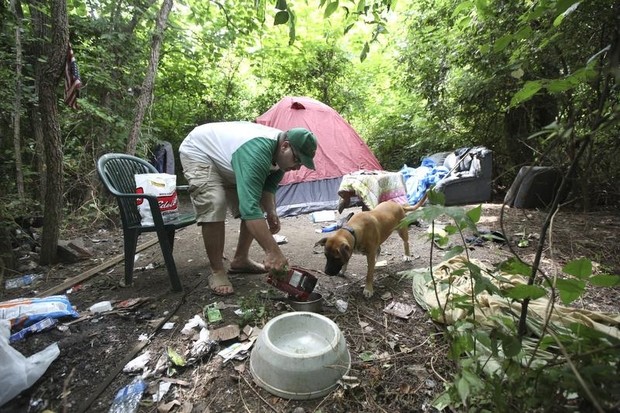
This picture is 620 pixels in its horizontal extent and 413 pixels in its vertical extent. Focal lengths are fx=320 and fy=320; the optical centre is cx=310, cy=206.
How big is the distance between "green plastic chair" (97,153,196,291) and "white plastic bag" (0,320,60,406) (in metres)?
1.13

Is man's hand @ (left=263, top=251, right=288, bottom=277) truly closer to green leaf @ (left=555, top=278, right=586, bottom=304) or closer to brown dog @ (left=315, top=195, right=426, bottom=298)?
brown dog @ (left=315, top=195, right=426, bottom=298)

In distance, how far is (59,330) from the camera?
225 centimetres

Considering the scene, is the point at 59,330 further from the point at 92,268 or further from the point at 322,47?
the point at 322,47

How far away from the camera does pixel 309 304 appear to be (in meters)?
2.41

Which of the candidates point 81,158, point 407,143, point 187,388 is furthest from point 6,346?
point 407,143

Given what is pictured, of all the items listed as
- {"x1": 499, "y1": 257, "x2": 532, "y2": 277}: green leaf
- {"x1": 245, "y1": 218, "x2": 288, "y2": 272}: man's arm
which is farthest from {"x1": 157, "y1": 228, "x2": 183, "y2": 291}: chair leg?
{"x1": 499, "y1": 257, "x2": 532, "y2": 277}: green leaf

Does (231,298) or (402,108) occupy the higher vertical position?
(402,108)

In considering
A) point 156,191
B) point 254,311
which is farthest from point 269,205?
point 254,311

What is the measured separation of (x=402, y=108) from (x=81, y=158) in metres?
8.41

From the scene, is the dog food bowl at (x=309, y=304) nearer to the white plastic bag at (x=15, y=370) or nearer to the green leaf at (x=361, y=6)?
the white plastic bag at (x=15, y=370)

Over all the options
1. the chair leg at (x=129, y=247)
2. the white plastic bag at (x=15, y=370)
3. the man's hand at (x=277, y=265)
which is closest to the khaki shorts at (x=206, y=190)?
the chair leg at (x=129, y=247)

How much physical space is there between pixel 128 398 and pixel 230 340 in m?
0.63

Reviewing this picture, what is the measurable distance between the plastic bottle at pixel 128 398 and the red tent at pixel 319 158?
4.87 meters

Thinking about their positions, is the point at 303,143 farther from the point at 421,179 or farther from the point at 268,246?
the point at 421,179
